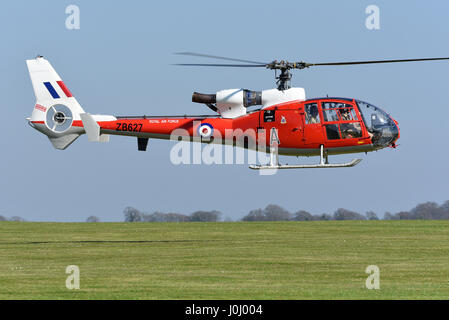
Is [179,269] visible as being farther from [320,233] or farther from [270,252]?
[320,233]

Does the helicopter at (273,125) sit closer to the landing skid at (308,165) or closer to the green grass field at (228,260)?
the landing skid at (308,165)

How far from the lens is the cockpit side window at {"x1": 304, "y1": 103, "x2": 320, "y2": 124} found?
34.0 metres

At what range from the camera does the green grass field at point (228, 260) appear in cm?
2453

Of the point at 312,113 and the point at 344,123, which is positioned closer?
the point at 344,123

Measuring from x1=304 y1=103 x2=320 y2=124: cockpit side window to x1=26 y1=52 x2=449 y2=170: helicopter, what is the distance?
0.03 meters

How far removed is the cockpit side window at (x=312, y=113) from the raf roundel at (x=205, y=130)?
4428mm

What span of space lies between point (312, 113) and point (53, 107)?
1270cm

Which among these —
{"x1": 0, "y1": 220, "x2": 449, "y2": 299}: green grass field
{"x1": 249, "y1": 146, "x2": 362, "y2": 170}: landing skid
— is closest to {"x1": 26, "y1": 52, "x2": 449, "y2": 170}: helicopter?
{"x1": 249, "y1": 146, "x2": 362, "y2": 170}: landing skid

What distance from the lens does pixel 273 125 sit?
1358 inches

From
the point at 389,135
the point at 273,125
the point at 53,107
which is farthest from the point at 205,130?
the point at 389,135

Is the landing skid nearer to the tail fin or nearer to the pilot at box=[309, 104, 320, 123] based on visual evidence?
the pilot at box=[309, 104, 320, 123]

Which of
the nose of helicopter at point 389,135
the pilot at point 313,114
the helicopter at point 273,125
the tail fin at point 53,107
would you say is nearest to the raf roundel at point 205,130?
the helicopter at point 273,125

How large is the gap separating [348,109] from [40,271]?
1476cm

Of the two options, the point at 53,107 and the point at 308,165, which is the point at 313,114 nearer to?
the point at 308,165
